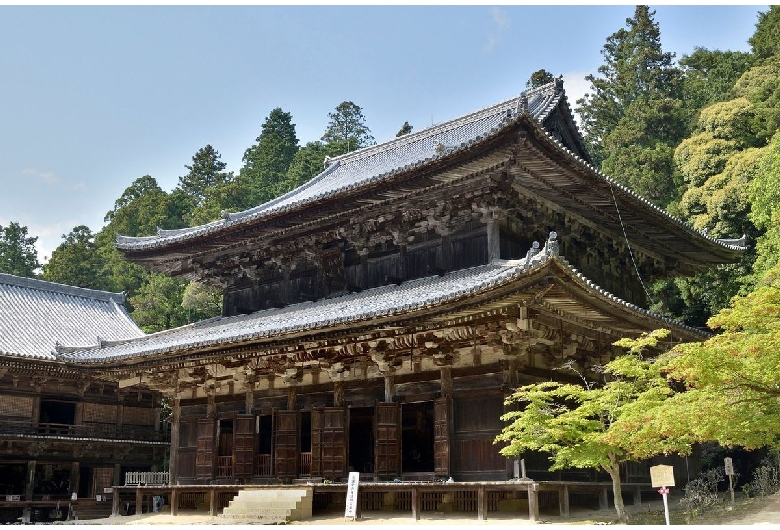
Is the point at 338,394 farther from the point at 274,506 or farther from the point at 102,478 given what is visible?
the point at 102,478

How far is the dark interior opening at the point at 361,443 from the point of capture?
23812 millimetres

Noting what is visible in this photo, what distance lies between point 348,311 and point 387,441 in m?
3.43

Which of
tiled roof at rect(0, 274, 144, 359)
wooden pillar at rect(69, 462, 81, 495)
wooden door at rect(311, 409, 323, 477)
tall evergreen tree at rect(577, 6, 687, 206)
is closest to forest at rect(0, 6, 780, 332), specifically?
tall evergreen tree at rect(577, 6, 687, 206)

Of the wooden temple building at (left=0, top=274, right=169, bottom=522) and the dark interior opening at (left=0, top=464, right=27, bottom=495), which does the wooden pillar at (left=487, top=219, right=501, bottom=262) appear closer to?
the wooden temple building at (left=0, top=274, right=169, bottom=522)

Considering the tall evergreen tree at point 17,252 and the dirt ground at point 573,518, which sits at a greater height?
the tall evergreen tree at point 17,252

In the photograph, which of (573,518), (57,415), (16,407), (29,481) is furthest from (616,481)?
(57,415)

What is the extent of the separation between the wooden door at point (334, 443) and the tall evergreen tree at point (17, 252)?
63.7 meters

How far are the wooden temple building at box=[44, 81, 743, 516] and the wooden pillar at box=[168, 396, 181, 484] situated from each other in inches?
2.2

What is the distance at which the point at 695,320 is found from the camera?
38219mm

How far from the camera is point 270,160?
7794 cm

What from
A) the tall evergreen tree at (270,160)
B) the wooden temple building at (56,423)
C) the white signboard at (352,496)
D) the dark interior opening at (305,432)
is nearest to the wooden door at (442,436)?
the white signboard at (352,496)

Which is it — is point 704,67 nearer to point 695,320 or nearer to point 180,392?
point 695,320

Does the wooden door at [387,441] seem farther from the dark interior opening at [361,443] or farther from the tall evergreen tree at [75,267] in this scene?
→ the tall evergreen tree at [75,267]

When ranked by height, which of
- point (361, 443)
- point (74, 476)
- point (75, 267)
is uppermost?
point (75, 267)
